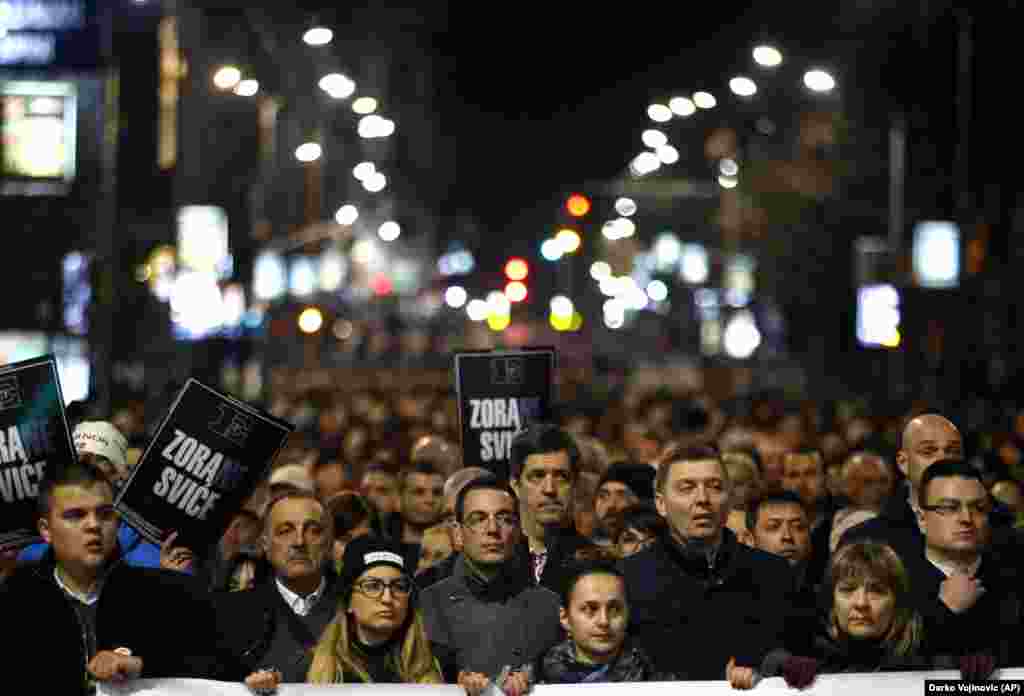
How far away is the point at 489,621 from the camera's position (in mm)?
8688

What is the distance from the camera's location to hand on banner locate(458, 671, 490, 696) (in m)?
→ 7.65

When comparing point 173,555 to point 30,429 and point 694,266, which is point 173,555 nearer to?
point 30,429

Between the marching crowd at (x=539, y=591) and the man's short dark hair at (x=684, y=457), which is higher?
the man's short dark hair at (x=684, y=457)

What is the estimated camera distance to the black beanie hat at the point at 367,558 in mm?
8141

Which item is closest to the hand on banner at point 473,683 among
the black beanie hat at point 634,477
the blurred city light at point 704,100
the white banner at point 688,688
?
the white banner at point 688,688

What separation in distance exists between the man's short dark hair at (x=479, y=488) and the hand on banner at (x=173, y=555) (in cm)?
151

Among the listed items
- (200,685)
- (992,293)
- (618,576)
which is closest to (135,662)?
(200,685)

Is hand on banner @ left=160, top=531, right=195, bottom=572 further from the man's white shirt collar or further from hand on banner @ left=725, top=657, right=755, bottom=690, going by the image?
hand on banner @ left=725, top=657, right=755, bottom=690

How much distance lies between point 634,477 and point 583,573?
3998 millimetres

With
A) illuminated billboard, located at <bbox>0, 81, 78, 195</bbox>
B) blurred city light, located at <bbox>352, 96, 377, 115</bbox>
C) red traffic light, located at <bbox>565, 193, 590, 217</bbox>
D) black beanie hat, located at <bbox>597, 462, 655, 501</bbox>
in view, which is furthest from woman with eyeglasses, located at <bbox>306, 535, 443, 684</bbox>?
illuminated billboard, located at <bbox>0, 81, 78, 195</bbox>

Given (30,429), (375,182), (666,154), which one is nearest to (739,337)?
(666,154)

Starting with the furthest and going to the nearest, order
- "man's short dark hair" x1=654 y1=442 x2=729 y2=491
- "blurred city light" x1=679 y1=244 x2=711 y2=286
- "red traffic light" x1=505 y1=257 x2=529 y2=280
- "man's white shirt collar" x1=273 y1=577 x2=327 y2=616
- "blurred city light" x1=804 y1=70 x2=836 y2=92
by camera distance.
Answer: "blurred city light" x1=679 y1=244 x2=711 y2=286 → "red traffic light" x1=505 y1=257 x2=529 y2=280 → "blurred city light" x1=804 y1=70 x2=836 y2=92 → "man's white shirt collar" x1=273 y1=577 x2=327 y2=616 → "man's short dark hair" x1=654 y1=442 x2=729 y2=491

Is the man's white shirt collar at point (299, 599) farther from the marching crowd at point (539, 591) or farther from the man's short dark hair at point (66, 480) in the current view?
the man's short dark hair at point (66, 480)

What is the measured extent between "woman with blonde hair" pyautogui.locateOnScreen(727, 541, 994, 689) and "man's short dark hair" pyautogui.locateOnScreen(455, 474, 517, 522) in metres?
1.52
